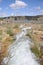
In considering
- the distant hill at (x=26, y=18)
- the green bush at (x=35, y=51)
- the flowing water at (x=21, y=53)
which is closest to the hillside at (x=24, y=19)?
the distant hill at (x=26, y=18)

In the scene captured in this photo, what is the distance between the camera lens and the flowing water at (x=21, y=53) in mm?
3527

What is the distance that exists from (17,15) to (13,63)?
111cm

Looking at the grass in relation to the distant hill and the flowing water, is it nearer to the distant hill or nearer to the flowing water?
the flowing water

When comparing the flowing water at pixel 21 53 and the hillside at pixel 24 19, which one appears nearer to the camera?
the flowing water at pixel 21 53

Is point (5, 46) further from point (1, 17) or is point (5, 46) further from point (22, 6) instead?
point (22, 6)

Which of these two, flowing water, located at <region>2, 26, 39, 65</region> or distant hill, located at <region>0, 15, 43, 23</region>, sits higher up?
distant hill, located at <region>0, 15, 43, 23</region>

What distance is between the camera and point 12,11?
3.93 m

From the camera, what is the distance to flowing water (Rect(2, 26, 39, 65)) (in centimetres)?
353

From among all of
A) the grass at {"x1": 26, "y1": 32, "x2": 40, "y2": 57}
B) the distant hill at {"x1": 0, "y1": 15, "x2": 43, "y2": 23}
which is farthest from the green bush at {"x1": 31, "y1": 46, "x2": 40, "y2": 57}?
the distant hill at {"x1": 0, "y1": 15, "x2": 43, "y2": 23}

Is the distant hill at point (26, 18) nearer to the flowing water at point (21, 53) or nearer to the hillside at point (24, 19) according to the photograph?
the hillside at point (24, 19)

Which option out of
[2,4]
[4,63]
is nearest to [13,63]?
[4,63]

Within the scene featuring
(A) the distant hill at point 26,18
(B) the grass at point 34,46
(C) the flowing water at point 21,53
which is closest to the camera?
(C) the flowing water at point 21,53

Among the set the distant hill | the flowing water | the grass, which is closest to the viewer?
the flowing water

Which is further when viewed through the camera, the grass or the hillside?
the hillside
